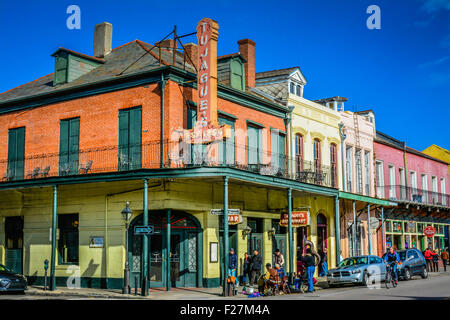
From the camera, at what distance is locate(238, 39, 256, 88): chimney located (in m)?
28.0

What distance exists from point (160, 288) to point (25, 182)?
6.68 metres

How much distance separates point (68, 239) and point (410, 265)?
15.1m

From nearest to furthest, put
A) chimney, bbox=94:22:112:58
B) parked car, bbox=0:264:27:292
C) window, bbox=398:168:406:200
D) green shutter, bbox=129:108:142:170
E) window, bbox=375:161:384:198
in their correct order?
parked car, bbox=0:264:27:292 < green shutter, bbox=129:108:142:170 < chimney, bbox=94:22:112:58 < window, bbox=375:161:384:198 < window, bbox=398:168:406:200

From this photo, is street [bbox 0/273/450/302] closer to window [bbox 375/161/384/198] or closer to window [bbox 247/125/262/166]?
window [bbox 247/125/262/166]

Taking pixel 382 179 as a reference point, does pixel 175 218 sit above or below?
below

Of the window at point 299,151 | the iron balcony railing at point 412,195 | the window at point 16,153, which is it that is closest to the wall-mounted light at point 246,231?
the window at point 299,151

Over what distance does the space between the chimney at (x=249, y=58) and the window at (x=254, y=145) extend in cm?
366

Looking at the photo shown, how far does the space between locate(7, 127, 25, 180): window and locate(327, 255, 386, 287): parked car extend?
1376cm

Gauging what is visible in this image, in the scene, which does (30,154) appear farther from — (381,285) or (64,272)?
(381,285)

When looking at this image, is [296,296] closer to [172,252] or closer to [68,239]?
[172,252]

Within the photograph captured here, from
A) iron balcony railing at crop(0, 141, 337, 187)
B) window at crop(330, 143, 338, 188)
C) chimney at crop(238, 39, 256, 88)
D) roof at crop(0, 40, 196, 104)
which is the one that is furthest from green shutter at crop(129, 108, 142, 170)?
window at crop(330, 143, 338, 188)

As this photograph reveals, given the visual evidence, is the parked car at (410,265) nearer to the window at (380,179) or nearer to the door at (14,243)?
the window at (380,179)

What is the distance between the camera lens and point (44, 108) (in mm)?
24000

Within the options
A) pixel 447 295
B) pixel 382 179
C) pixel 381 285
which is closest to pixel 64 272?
pixel 381 285
